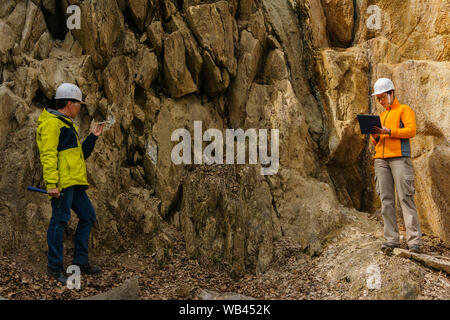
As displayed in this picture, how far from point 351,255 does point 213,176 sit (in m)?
2.83

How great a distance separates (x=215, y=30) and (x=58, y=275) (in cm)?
576

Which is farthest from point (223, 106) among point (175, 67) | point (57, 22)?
point (57, 22)

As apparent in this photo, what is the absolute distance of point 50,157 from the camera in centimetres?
542

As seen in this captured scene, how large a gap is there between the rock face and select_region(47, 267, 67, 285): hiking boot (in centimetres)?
89

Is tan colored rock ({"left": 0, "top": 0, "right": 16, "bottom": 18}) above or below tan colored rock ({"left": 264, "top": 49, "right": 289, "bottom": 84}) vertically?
above

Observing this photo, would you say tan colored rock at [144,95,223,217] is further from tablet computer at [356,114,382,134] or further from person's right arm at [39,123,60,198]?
tablet computer at [356,114,382,134]

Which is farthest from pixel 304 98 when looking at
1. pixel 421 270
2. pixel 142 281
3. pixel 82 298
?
pixel 82 298

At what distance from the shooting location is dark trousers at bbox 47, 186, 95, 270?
541 centimetres

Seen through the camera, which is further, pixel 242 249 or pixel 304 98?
pixel 304 98

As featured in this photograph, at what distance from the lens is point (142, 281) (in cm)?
593

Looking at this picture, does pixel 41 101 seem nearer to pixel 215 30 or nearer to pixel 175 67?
pixel 175 67

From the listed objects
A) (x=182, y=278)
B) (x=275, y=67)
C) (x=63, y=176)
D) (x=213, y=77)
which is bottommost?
(x=182, y=278)

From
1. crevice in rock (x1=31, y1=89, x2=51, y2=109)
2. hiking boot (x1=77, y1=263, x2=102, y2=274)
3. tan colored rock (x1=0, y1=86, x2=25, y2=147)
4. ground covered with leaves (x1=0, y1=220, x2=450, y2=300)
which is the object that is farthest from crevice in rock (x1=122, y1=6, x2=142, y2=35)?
hiking boot (x1=77, y1=263, x2=102, y2=274)

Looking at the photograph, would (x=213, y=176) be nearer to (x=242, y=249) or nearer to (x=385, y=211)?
(x=242, y=249)
